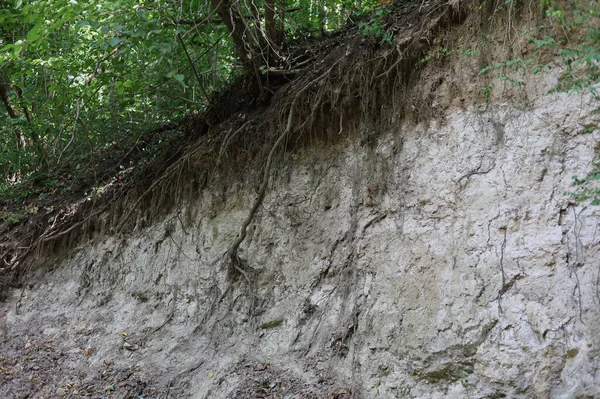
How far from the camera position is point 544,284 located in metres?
4.48

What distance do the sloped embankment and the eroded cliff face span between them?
2 centimetres

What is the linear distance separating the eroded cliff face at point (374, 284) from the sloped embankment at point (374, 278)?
0.02m

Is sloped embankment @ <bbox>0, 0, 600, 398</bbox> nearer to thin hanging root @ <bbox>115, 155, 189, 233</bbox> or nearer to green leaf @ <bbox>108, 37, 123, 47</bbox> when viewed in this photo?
thin hanging root @ <bbox>115, 155, 189, 233</bbox>

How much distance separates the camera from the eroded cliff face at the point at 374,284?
14.7 ft

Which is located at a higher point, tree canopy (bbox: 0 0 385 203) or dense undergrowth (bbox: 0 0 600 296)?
tree canopy (bbox: 0 0 385 203)

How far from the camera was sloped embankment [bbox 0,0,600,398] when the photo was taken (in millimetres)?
4523

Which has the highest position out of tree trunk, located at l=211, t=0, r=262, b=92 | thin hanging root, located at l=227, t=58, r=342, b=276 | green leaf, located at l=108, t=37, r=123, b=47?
green leaf, located at l=108, t=37, r=123, b=47

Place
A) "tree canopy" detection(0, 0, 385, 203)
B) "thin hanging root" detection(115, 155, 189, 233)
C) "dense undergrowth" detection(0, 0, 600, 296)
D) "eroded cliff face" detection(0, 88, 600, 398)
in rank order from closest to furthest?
"eroded cliff face" detection(0, 88, 600, 398) < "dense undergrowth" detection(0, 0, 600, 296) < "tree canopy" detection(0, 0, 385, 203) < "thin hanging root" detection(115, 155, 189, 233)

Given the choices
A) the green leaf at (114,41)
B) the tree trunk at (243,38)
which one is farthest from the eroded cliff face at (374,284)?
the green leaf at (114,41)

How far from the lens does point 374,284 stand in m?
5.64

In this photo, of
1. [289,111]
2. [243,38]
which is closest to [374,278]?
[289,111]

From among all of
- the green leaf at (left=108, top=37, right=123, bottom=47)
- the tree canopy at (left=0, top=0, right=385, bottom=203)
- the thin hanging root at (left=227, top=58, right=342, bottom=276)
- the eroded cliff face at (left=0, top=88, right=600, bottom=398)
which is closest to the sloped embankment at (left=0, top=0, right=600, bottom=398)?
the eroded cliff face at (left=0, top=88, right=600, bottom=398)

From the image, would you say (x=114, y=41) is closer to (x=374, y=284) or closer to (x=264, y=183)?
(x=264, y=183)

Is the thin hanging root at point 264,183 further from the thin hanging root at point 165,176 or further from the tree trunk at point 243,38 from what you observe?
the thin hanging root at point 165,176
